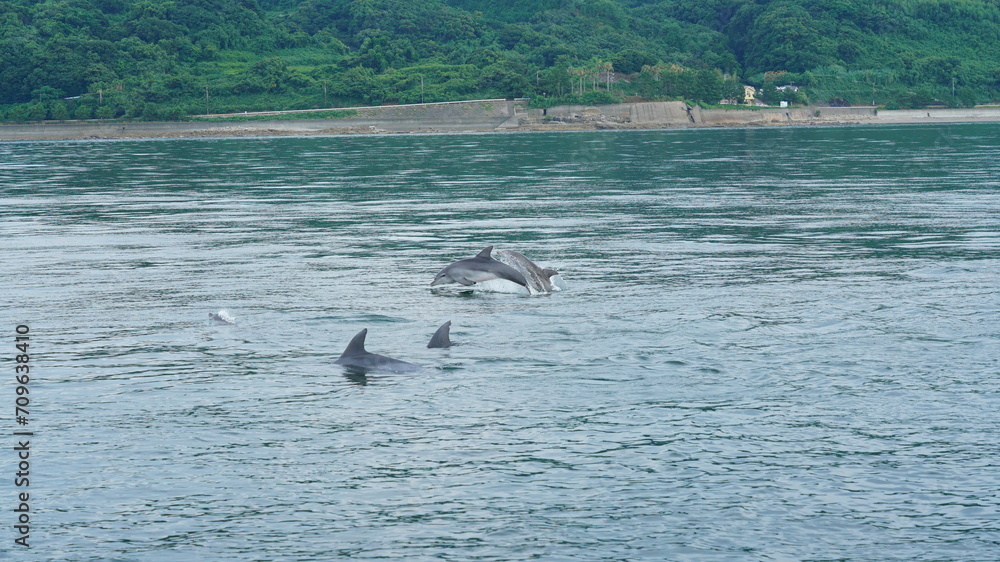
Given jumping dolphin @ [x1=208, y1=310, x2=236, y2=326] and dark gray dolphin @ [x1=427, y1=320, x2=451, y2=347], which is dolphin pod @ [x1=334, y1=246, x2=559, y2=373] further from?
dark gray dolphin @ [x1=427, y1=320, x2=451, y2=347]

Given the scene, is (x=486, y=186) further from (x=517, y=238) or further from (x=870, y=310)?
(x=870, y=310)

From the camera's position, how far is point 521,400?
42.8 feet

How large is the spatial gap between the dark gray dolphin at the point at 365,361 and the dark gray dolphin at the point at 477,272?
5999mm

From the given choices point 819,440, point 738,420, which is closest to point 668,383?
point 738,420

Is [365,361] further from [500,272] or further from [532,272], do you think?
[532,272]

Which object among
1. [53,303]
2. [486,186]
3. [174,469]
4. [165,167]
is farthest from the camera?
[165,167]

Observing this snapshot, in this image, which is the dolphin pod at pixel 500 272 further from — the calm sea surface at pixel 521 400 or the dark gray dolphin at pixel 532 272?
the calm sea surface at pixel 521 400

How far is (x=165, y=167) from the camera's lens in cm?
7531

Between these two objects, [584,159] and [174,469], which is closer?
[174,469]

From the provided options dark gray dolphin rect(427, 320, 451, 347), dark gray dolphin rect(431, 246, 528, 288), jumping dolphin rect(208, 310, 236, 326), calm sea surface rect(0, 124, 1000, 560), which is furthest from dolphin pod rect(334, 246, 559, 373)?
dark gray dolphin rect(427, 320, 451, 347)

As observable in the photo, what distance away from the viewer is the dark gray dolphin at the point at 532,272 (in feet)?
66.9

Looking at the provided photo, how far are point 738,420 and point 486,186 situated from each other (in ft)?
130

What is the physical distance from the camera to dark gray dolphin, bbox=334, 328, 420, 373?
48.0ft

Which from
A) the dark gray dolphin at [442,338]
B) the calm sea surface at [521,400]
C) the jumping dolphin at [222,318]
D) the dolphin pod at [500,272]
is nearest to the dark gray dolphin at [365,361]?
the calm sea surface at [521,400]
